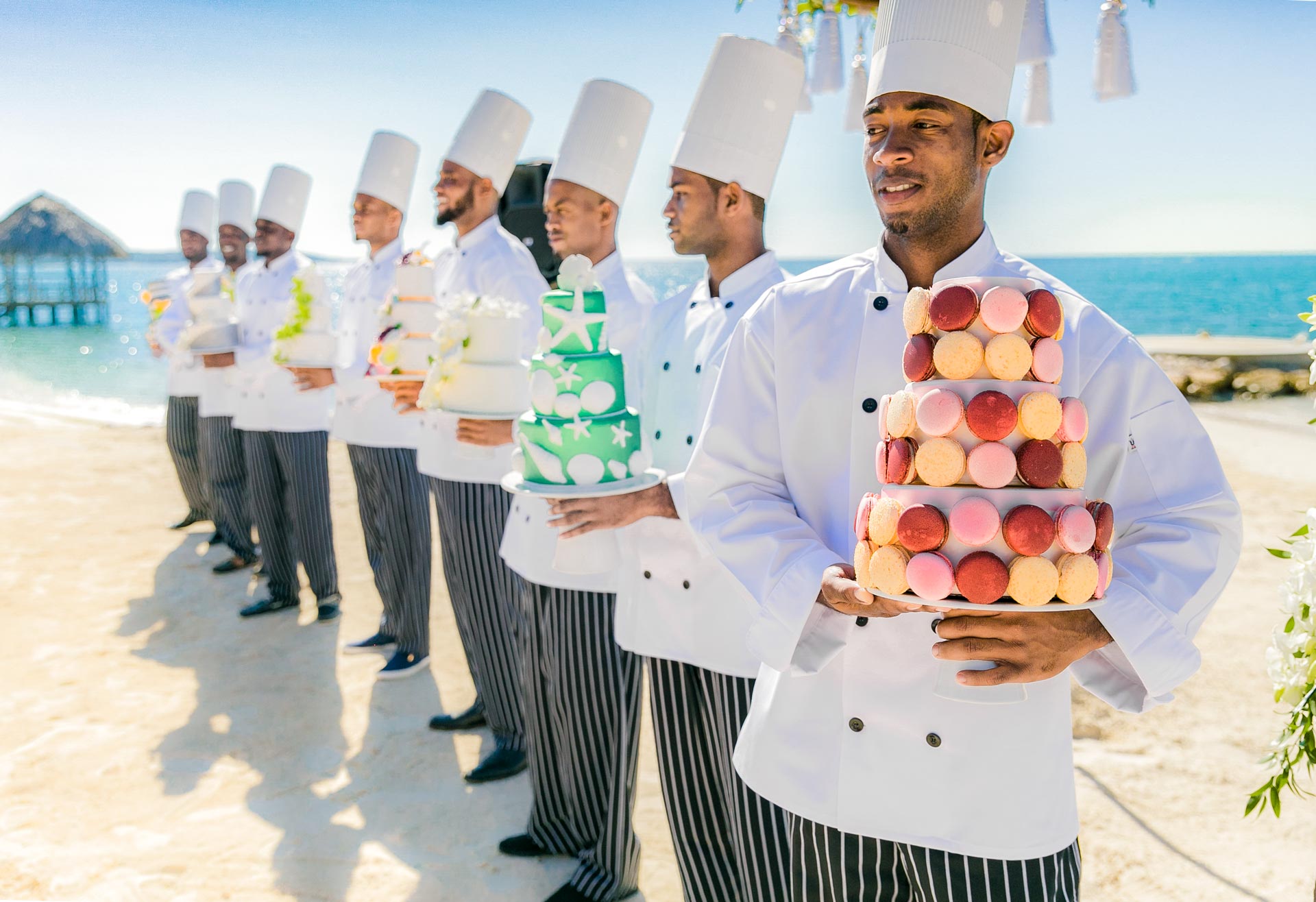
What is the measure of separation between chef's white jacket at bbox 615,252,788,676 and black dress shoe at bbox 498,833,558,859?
3.39 feet

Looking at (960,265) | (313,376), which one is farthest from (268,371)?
(960,265)

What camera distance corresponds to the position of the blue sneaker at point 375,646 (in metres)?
5.09

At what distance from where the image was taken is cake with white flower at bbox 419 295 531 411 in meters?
3.24

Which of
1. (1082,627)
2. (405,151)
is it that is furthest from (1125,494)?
(405,151)

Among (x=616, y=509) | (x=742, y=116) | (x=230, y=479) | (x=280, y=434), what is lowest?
(x=230, y=479)

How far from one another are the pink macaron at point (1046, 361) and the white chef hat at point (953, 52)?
0.47m

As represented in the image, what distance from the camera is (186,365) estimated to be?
6.93 m

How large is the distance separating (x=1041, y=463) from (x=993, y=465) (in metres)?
0.06

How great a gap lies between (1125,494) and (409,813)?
2.81 m

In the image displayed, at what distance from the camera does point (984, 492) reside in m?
1.24

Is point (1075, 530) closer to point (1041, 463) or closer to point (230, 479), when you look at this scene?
point (1041, 463)

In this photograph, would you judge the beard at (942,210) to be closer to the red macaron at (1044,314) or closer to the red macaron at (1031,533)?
the red macaron at (1044,314)

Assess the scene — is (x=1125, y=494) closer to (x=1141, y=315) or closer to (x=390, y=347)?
(x=390, y=347)

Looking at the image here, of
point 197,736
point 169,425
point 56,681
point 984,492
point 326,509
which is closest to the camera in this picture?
point 984,492
